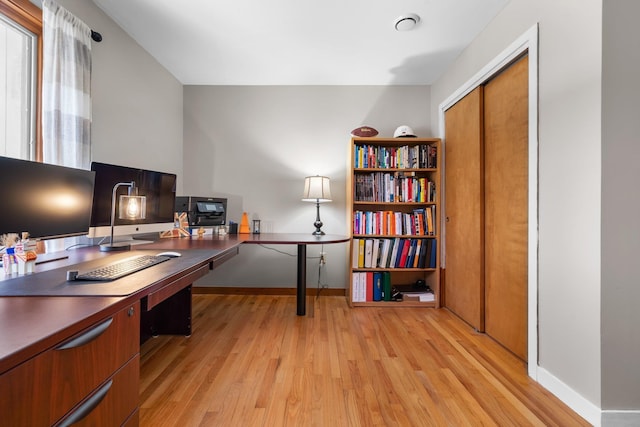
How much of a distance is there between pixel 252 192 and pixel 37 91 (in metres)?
1.81

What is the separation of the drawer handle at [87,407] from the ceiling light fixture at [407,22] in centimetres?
258

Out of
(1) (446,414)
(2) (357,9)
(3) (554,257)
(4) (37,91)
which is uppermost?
(2) (357,9)

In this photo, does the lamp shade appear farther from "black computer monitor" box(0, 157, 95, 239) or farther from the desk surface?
"black computer monitor" box(0, 157, 95, 239)

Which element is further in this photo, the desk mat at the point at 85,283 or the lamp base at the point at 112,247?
the lamp base at the point at 112,247

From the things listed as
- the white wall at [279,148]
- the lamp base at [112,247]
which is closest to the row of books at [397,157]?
the white wall at [279,148]

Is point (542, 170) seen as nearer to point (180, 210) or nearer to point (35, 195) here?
point (35, 195)

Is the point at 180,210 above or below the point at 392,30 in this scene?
below

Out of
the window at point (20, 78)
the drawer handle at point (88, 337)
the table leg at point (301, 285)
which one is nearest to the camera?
the drawer handle at point (88, 337)

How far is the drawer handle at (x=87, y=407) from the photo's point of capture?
2.22 feet

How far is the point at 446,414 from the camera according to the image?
52.3 inches

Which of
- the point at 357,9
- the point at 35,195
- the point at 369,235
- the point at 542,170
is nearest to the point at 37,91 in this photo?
the point at 35,195

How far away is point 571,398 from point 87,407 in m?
2.00

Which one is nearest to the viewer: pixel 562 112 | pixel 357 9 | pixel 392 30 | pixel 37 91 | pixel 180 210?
pixel 562 112

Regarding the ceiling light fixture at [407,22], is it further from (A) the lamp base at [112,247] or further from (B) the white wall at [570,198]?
(A) the lamp base at [112,247]
